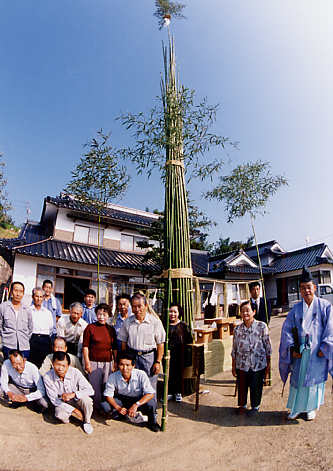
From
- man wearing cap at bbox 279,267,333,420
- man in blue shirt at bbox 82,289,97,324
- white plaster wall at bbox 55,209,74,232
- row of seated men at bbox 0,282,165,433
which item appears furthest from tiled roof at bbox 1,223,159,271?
man wearing cap at bbox 279,267,333,420

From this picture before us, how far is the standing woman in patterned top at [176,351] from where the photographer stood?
448 centimetres

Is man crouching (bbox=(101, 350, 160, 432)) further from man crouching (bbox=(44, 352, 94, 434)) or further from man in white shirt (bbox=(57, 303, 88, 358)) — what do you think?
man in white shirt (bbox=(57, 303, 88, 358))

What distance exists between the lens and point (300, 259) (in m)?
18.4

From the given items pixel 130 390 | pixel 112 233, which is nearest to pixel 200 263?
pixel 112 233

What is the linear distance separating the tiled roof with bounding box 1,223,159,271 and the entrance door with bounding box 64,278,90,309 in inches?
43.4

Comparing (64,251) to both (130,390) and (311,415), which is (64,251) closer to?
(130,390)

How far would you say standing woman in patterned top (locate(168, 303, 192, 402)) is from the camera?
448cm

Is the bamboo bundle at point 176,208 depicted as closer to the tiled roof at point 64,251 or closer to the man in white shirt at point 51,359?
the man in white shirt at point 51,359

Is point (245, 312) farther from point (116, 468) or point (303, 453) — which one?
point (116, 468)

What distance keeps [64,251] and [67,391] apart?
26.4 feet

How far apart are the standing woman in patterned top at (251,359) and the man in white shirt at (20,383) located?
94.4 inches

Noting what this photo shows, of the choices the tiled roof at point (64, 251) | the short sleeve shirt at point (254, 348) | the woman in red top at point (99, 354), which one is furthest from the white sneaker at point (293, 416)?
the tiled roof at point (64, 251)

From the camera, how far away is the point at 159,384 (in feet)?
16.3

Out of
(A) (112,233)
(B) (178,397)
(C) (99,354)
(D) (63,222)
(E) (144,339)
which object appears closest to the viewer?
(E) (144,339)
